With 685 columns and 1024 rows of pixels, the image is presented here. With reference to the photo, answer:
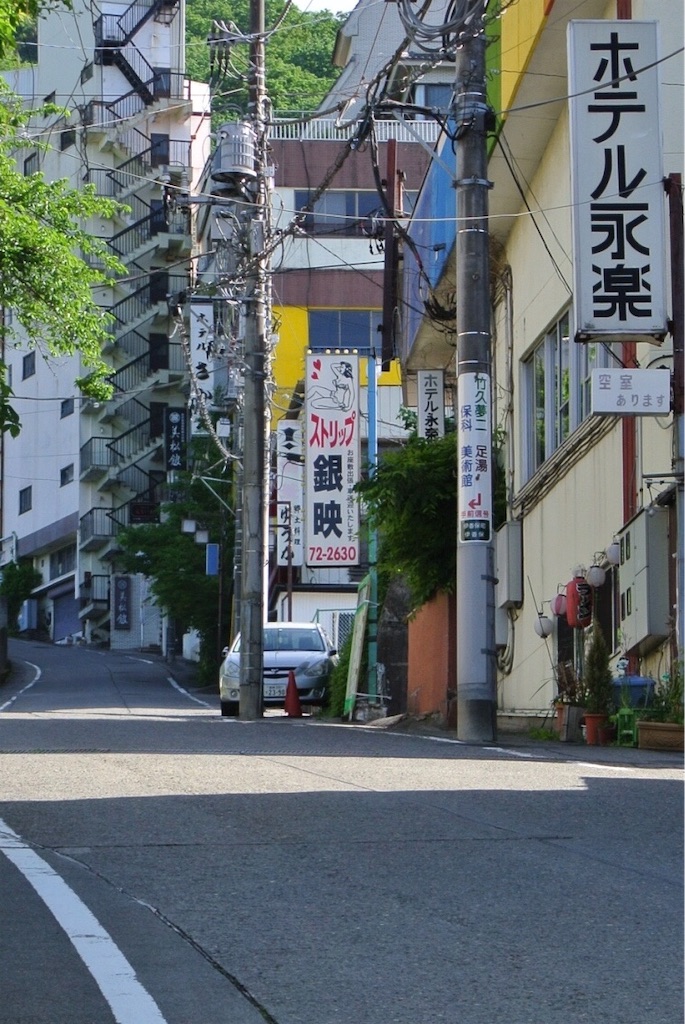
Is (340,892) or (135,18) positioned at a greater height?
(135,18)

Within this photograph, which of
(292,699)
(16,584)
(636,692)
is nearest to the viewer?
(636,692)

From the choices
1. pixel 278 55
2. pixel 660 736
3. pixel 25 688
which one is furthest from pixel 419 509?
pixel 278 55

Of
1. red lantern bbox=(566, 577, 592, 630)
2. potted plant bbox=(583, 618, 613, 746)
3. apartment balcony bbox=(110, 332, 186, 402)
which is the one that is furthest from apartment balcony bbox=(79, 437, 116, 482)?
potted plant bbox=(583, 618, 613, 746)

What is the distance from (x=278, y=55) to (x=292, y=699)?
29.7 metres

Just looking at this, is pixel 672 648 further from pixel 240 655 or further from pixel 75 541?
pixel 75 541

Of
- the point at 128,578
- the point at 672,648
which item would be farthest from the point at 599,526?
the point at 128,578

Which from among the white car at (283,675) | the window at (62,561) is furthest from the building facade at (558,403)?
the window at (62,561)

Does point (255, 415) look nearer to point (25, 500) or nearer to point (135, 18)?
point (135, 18)

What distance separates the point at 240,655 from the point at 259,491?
2.84 metres

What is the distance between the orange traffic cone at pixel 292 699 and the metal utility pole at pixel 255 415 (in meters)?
1.30

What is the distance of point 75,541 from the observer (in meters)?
80.4

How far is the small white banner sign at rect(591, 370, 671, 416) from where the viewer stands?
1431cm

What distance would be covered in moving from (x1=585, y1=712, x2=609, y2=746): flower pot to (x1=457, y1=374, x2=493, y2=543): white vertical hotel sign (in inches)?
85.4

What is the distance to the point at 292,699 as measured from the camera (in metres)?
27.0
